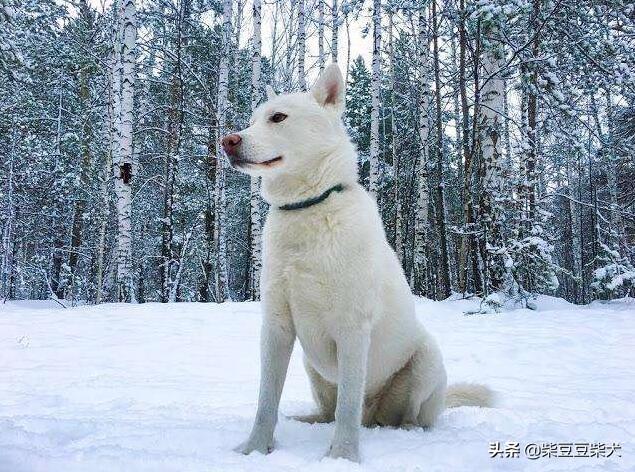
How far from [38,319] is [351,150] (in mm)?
6317

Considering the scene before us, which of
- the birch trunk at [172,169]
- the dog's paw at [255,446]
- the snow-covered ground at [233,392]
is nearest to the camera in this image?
the snow-covered ground at [233,392]

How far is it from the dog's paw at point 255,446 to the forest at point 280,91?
4330mm

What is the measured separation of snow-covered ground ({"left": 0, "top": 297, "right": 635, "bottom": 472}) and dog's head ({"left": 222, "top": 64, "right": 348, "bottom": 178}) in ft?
4.13

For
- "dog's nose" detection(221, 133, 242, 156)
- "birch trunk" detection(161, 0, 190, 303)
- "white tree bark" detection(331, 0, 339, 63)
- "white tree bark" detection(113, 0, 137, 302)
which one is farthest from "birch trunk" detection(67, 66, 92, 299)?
"dog's nose" detection(221, 133, 242, 156)

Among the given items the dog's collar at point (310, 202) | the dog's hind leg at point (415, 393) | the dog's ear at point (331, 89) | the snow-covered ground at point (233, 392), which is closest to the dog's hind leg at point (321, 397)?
the snow-covered ground at point (233, 392)

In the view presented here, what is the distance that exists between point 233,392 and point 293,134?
7.43 feet

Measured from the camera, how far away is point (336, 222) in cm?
217

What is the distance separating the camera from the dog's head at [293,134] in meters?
2.20

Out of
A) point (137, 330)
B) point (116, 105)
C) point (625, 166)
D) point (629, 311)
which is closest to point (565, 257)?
point (625, 166)

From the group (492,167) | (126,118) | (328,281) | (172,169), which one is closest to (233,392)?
(328,281)

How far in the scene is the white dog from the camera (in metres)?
2.08

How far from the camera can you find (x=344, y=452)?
1.95 m

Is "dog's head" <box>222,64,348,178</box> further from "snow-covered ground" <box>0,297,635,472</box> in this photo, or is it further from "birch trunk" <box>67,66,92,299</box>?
"birch trunk" <box>67,66,92,299</box>

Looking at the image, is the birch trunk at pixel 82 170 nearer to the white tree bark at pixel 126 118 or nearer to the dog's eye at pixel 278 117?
the white tree bark at pixel 126 118
